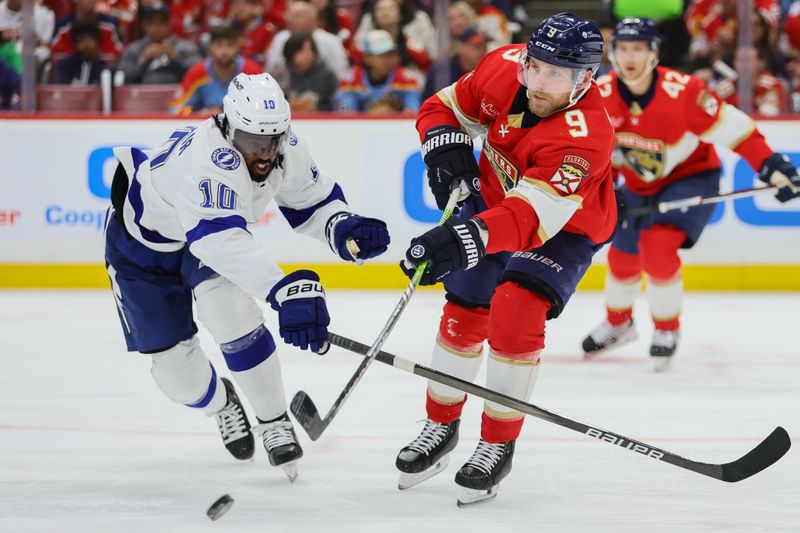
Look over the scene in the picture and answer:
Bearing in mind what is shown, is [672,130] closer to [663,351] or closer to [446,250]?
[663,351]

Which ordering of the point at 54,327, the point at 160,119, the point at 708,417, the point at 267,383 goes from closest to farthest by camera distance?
the point at 267,383, the point at 708,417, the point at 54,327, the point at 160,119

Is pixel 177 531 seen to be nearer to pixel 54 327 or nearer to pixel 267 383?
pixel 267 383

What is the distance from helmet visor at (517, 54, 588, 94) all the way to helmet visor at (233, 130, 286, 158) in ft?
2.09

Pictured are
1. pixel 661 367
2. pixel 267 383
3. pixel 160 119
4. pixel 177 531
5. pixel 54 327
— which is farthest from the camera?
pixel 160 119

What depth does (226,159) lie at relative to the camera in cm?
292

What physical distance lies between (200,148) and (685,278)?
14.0 feet

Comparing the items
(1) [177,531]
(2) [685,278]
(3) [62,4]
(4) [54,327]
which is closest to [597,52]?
(1) [177,531]

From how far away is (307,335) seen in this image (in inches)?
109

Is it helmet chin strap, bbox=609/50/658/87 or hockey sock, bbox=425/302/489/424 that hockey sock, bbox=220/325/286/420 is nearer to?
hockey sock, bbox=425/302/489/424

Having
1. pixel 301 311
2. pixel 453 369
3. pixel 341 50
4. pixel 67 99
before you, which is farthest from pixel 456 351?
pixel 67 99

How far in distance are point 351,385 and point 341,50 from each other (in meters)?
4.16

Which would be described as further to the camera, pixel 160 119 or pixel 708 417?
pixel 160 119

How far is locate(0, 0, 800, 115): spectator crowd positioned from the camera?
6.60 metres

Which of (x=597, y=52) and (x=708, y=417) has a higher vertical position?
(x=597, y=52)
